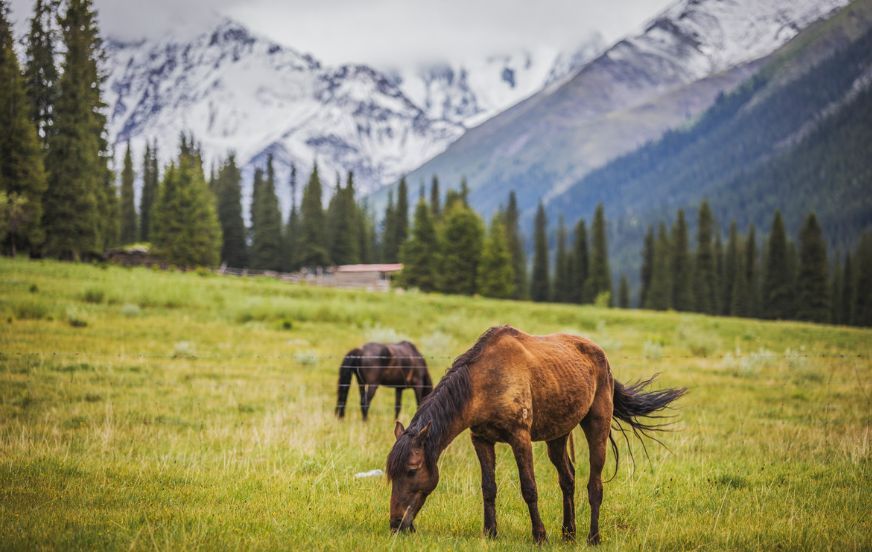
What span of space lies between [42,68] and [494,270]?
45.2 m

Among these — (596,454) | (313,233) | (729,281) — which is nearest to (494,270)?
(313,233)

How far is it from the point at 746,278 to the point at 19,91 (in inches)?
3349

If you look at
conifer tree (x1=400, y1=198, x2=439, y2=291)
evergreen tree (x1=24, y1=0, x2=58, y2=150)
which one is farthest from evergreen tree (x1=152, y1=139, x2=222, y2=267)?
conifer tree (x1=400, y1=198, x2=439, y2=291)

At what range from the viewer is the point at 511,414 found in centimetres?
570

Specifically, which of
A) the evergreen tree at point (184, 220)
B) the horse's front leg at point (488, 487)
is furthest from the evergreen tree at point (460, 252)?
the horse's front leg at point (488, 487)

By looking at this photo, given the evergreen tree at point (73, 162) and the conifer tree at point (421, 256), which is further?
the conifer tree at point (421, 256)

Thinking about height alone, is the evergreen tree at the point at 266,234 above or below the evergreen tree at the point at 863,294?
above

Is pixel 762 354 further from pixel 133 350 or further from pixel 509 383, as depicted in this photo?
pixel 133 350

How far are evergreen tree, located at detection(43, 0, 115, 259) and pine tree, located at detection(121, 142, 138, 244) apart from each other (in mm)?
43135

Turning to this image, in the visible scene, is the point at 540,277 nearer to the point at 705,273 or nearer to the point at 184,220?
the point at 705,273

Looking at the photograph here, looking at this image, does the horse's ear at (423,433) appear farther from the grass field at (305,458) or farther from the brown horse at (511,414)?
the grass field at (305,458)

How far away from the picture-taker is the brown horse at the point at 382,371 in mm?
12711

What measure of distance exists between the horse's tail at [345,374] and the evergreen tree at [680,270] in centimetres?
7745

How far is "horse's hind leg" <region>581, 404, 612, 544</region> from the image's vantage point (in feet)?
20.1
